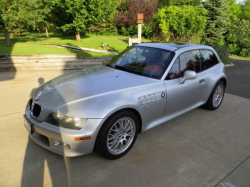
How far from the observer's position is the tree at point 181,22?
58.0 feet

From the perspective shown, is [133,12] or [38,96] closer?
[38,96]

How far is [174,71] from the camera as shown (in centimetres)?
351

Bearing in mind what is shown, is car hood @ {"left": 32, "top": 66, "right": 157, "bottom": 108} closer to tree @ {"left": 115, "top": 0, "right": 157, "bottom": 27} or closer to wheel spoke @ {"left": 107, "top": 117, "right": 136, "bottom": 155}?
wheel spoke @ {"left": 107, "top": 117, "right": 136, "bottom": 155}

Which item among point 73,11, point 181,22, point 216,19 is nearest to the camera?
point 73,11

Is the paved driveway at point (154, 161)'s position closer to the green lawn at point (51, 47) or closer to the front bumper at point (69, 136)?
the front bumper at point (69, 136)

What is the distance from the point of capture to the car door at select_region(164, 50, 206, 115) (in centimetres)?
340

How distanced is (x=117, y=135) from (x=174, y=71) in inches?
59.7

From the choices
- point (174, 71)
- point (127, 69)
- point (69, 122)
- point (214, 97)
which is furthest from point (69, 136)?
point (214, 97)

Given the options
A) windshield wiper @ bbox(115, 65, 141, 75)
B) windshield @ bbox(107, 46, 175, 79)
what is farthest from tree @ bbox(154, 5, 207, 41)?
windshield wiper @ bbox(115, 65, 141, 75)

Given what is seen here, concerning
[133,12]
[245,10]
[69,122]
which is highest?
[245,10]

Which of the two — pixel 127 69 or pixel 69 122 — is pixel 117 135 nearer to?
pixel 69 122

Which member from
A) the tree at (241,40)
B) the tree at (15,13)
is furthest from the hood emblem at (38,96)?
the tree at (241,40)

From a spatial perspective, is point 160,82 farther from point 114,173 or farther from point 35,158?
point 35,158

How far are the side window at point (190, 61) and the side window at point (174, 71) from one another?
10 cm
